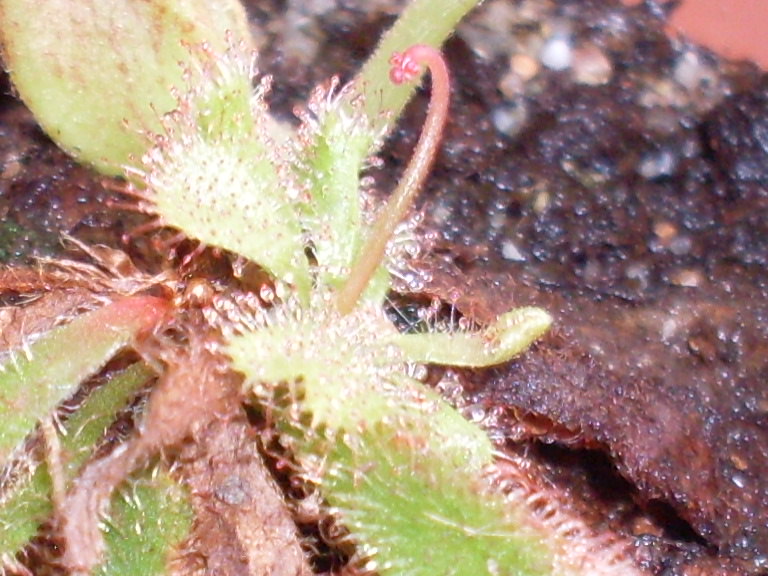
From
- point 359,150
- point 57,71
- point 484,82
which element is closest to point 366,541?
point 359,150

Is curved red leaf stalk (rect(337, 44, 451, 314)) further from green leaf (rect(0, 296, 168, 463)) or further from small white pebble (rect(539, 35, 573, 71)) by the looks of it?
small white pebble (rect(539, 35, 573, 71))

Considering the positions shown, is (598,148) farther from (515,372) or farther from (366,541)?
(366,541)

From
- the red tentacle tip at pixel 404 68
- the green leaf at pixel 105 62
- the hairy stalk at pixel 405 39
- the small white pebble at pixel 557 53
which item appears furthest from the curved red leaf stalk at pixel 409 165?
the small white pebble at pixel 557 53

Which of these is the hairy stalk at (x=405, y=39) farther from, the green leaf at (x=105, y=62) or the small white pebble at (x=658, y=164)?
the small white pebble at (x=658, y=164)

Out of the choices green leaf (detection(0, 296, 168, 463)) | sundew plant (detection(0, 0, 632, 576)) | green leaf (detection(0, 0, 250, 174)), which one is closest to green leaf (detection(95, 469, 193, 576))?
sundew plant (detection(0, 0, 632, 576))

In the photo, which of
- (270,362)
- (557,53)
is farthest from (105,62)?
(557,53)

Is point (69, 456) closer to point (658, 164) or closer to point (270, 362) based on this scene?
point (270, 362)
